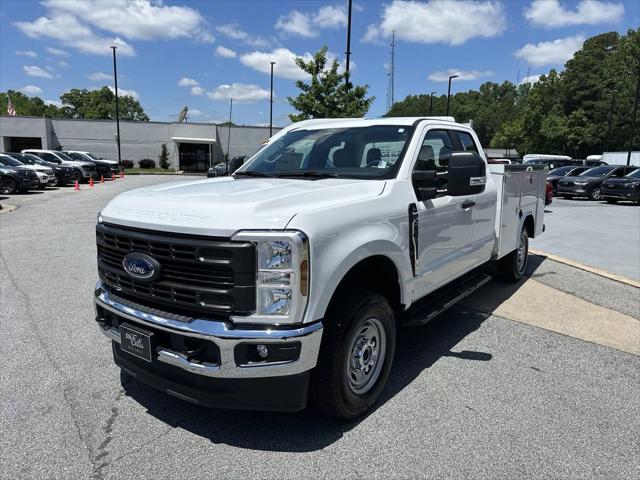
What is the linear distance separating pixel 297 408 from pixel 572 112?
73.6 m

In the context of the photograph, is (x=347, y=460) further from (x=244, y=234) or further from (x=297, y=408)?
(x=244, y=234)

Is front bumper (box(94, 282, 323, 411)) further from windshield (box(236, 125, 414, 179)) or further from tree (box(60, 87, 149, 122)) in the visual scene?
tree (box(60, 87, 149, 122))

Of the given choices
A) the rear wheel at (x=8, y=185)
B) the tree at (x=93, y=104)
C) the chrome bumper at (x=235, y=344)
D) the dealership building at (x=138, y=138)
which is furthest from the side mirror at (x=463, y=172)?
the tree at (x=93, y=104)

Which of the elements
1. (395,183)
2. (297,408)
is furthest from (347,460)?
(395,183)

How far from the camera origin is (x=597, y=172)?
2236 cm

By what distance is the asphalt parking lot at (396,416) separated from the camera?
2.75 metres

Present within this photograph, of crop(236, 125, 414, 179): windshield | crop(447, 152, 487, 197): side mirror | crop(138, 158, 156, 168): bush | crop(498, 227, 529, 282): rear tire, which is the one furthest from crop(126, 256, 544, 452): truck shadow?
crop(138, 158, 156, 168): bush

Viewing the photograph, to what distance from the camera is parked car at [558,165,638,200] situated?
21.4m

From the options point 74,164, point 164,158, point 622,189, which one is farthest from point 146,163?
point 622,189

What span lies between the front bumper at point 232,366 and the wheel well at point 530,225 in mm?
5214

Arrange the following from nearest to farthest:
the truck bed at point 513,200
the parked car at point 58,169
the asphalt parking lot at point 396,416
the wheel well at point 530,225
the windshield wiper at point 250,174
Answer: the asphalt parking lot at point 396,416
the windshield wiper at point 250,174
the truck bed at point 513,200
the wheel well at point 530,225
the parked car at point 58,169

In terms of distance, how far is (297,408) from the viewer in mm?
2775

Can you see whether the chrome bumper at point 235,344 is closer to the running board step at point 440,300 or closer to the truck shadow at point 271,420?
the truck shadow at point 271,420

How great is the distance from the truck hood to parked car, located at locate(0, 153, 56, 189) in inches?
854
